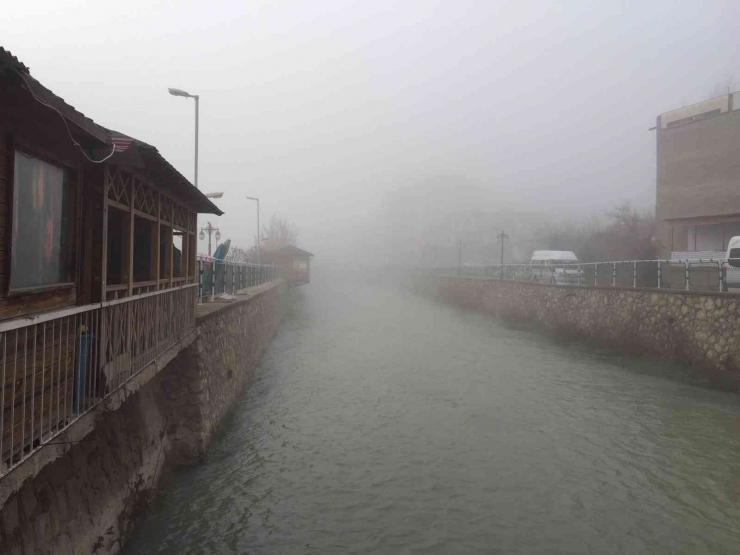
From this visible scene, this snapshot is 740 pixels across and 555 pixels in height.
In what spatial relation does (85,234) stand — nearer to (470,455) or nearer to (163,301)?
(163,301)

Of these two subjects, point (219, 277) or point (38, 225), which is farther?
point (219, 277)

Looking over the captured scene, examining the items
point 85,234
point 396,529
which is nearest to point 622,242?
point 396,529

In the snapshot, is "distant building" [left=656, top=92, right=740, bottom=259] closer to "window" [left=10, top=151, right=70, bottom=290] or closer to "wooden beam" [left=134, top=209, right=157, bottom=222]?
"wooden beam" [left=134, top=209, right=157, bottom=222]

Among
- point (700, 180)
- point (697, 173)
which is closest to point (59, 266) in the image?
point (700, 180)

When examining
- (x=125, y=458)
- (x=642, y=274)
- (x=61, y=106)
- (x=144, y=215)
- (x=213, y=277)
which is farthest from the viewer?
(x=642, y=274)

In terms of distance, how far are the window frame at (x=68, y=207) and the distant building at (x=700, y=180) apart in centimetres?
2800

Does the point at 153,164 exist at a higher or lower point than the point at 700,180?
lower

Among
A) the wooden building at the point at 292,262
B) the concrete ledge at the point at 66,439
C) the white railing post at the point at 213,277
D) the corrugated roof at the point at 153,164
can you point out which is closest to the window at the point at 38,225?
the corrugated roof at the point at 153,164

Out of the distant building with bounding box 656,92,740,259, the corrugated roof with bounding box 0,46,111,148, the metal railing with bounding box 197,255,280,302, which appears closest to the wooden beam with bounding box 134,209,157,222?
the corrugated roof with bounding box 0,46,111,148

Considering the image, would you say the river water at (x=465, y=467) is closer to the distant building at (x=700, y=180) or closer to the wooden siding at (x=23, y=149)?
the wooden siding at (x=23, y=149)

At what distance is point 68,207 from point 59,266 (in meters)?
0.54

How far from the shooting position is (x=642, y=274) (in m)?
24.1

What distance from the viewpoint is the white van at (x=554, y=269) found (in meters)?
26.3

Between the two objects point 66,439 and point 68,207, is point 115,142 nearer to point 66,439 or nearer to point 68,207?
point 68,207
